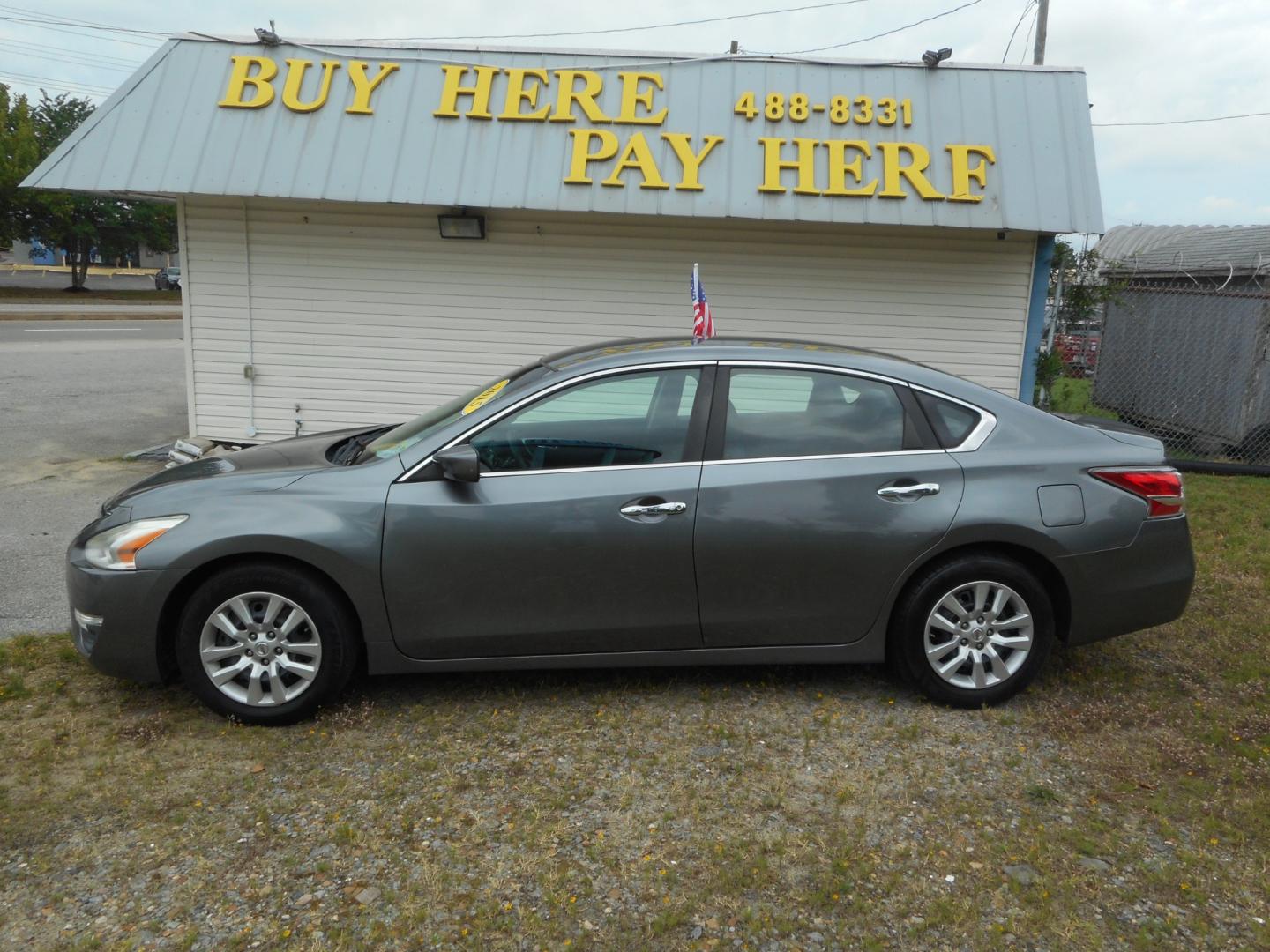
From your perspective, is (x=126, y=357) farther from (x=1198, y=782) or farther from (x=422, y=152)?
(x=1198, y=782)

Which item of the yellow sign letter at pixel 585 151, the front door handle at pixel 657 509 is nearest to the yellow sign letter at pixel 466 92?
the yellow sign letter at pixel 585 151

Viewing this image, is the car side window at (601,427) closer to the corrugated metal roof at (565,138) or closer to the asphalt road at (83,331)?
the corrugated metal roof at (565,138)

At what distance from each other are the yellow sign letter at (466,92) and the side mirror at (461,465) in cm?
564

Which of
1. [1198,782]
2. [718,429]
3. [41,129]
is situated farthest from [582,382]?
[41,129]

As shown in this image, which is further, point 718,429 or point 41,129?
point 41,129

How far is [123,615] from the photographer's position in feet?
13.4

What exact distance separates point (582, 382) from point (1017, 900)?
2.54 meters

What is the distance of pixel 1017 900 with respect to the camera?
317 cm

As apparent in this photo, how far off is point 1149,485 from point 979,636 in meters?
0.98

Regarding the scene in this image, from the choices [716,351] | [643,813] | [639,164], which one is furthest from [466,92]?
[643,813]

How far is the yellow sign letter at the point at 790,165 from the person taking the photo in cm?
855

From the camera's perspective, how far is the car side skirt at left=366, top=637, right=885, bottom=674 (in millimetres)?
4250

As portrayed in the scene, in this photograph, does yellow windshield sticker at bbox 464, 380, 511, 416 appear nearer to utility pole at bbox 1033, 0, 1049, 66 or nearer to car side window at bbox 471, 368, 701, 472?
car side window at bbox 471, 368, 701, 472

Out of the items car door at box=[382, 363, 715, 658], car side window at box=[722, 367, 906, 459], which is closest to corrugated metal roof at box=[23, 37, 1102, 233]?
car side window at box=[722, 367, 906, 459]
